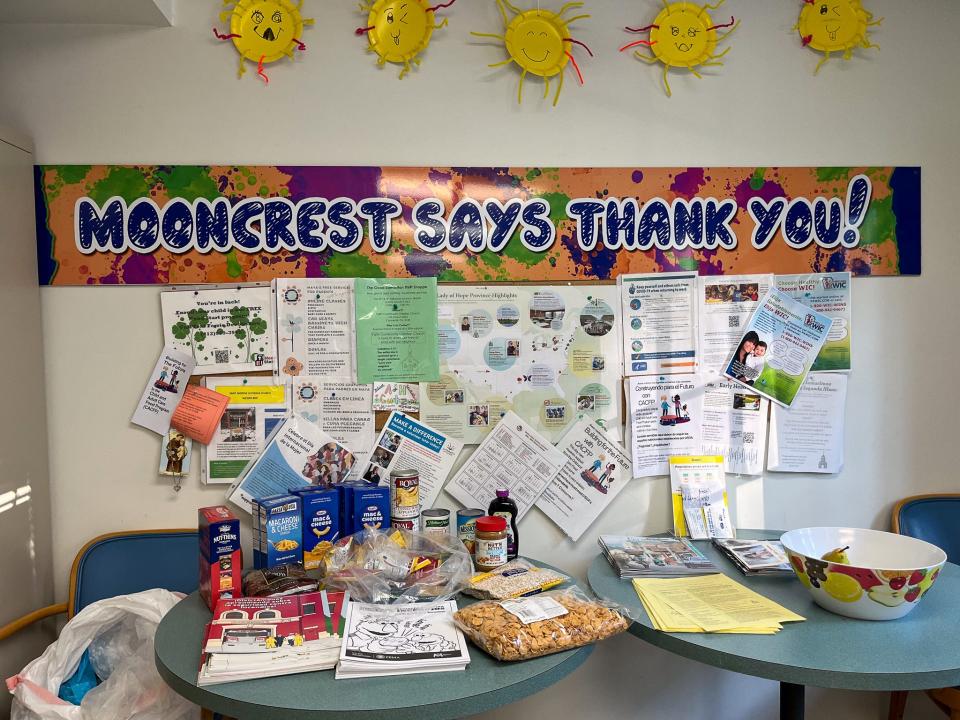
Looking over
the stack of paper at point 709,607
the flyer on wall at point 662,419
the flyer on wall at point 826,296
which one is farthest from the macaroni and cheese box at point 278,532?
the flyer on wall at point 826,296

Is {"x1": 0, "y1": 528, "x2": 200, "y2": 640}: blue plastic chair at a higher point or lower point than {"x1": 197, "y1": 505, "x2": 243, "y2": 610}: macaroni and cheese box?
lower

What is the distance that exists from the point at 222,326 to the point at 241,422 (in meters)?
0.30

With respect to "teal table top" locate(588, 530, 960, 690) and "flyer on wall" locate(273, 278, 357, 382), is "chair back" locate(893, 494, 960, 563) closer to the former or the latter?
"teal table top" locate(588, 530, 960, 690)

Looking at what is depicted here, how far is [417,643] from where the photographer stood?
1.47 m

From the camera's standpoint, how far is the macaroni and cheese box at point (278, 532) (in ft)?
6.07

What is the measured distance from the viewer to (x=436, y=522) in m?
2.01

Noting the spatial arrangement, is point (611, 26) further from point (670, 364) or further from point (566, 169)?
point (670, 364)

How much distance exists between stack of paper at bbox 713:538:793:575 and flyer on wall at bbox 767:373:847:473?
333 mm

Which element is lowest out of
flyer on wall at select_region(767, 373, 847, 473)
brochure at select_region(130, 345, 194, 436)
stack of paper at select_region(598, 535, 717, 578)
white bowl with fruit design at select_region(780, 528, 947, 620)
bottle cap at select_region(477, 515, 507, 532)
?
stack of paper at select_region(598, 535, 717, 578)

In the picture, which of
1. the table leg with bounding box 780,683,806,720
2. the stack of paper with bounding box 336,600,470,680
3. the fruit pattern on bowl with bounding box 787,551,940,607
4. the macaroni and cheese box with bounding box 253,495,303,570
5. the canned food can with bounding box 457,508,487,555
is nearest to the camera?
the stack of paper with bounding box 336,600,470,680

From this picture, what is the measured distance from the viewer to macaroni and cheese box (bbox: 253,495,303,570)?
6.07 ft

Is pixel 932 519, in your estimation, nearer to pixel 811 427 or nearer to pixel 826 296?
pixel 811 427

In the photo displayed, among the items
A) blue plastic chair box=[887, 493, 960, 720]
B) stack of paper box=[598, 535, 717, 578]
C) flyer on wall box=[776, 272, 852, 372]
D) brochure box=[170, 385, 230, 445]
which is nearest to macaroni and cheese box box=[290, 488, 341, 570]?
brochure box=[170, 385, 230, 445]

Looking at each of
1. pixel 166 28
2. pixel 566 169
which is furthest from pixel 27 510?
pixel 566 169
